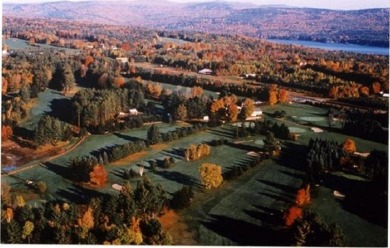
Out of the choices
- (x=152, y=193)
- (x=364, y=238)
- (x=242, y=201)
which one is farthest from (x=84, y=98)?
(x=364, y=238)

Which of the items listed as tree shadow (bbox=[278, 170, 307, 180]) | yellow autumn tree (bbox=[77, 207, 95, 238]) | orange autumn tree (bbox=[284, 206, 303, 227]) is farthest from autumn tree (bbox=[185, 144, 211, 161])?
yellow autumn tree (bbox=[77, 207, 95, 238])

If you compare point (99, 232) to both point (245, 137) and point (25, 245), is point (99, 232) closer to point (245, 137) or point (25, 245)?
point (25, 245)

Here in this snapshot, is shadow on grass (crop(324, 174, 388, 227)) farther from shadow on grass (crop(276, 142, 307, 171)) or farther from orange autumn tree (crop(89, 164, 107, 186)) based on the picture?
orange autumn tree (crop(89, 164, 107, 186))

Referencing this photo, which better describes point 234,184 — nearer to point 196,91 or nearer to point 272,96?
point 272,96

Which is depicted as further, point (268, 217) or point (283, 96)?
point (283, 96)

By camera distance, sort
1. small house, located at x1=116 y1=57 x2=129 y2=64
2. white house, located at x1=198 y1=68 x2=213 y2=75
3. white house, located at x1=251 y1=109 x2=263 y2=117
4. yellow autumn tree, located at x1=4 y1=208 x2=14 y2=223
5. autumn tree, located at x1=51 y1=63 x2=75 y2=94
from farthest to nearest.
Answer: small house, located at x1=116 y1=57 x2=129 y2=64
white house, located at x1=198 y1=68 x2=213 y2=75
autumn tree, located at x1=51 y1=63 x2=75 y2=94
white house, located at x1=251 y1=109 x2=263 y2=117
yellow autumn tree, located at x1=4 y1=208 x2=14 y2=223

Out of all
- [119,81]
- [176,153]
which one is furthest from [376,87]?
[119,81]
